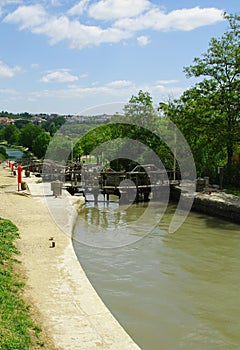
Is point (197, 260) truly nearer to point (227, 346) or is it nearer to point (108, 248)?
point (108, 248)

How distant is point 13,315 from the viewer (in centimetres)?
600

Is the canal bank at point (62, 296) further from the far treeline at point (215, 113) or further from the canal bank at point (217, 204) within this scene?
the far treeline at point (215, 113)

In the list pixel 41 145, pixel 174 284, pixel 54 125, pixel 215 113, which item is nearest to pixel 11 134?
pixel 54 125

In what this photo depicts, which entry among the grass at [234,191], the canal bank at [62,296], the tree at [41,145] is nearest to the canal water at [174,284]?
the canal bank at [62,296]

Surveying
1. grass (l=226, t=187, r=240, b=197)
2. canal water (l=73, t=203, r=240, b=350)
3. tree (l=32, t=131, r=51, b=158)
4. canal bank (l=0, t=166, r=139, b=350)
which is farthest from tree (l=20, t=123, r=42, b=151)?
canal bank (l=0, t=166, r=139, b=350)

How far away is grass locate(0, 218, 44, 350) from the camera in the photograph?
5188 millimetres

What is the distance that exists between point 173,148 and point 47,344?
2270cm

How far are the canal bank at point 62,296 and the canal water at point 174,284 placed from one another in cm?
81

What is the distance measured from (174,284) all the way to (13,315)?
4.76m

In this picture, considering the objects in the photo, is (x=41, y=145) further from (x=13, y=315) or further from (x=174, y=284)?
(x=13, y=315)

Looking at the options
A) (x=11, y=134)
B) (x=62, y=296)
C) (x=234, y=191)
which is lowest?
(x=62, y=296)

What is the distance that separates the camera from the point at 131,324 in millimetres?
7523

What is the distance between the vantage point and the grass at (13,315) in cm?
519

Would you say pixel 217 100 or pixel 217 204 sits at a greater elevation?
pixel 217 100
